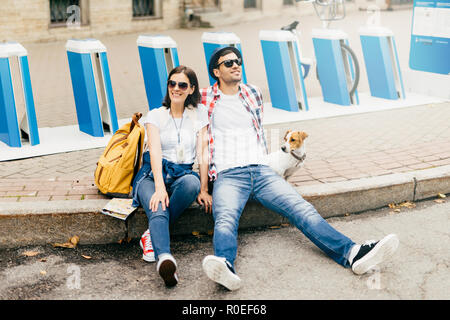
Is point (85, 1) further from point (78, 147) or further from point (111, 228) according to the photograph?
point (111, 228)

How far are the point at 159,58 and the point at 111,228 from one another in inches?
115

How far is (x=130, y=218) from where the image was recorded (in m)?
4.46

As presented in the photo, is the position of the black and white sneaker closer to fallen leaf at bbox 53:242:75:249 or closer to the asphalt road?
the asphalt road

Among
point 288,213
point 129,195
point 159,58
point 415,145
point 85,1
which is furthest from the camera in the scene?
point 85,1

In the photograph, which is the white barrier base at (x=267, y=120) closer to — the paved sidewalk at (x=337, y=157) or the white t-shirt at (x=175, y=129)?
the paved sidewalk at (x=337, y=157)

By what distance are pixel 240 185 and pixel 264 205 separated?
0.23 m

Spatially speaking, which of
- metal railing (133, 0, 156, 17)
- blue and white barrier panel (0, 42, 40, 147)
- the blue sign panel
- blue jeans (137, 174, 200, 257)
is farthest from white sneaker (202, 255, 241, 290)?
metal railing (133, 0, 156, 17)

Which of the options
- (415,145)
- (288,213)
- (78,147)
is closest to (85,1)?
(78,147)

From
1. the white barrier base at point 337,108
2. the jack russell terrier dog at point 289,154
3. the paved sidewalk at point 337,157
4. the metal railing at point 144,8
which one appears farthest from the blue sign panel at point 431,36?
the metal railing at point 144,8

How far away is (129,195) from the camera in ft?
15.2

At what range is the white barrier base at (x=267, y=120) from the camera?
6.20 metres

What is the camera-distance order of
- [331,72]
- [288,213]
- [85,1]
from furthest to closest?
[85,1] < [331,72] < [288,213]

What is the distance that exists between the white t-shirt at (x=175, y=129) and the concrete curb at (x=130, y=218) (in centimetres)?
40

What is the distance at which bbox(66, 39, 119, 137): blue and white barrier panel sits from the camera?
6.55 meters
